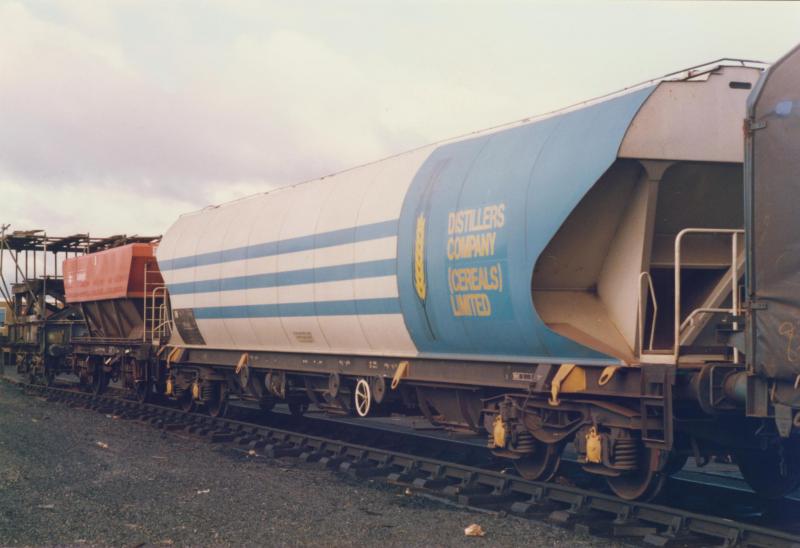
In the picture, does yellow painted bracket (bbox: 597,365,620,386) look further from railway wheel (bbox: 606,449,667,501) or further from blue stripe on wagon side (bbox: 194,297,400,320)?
blue stripe on wagon side (bbox: 194,297,400,320)

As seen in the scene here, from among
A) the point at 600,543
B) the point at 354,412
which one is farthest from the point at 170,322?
the point at 600,543

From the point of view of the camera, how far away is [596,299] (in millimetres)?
9047

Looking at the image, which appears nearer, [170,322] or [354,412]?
[354,412]

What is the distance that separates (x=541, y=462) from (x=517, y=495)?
0.45m

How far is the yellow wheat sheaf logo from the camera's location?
1016 centimetres

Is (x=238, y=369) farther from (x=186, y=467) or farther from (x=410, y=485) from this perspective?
(x=410, y=485)

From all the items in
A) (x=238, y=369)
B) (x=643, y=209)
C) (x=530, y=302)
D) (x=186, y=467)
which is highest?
(x=643, y=209)

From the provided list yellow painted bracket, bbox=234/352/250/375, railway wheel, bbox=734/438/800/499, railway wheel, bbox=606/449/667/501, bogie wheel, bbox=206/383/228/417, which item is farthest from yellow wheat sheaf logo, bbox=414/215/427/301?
→ bogie wheel, bbox=206/383/228/417

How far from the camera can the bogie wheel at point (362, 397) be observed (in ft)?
39.2

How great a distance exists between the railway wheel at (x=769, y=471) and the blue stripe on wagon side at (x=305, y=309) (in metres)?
4.18

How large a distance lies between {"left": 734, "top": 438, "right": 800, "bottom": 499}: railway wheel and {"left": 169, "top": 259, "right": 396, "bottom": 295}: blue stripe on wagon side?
4.38 m

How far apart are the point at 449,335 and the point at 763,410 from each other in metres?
3.92

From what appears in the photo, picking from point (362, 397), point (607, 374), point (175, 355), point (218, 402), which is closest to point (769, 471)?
point (607, 374)

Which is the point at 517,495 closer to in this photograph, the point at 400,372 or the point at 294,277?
the point at 400,372
